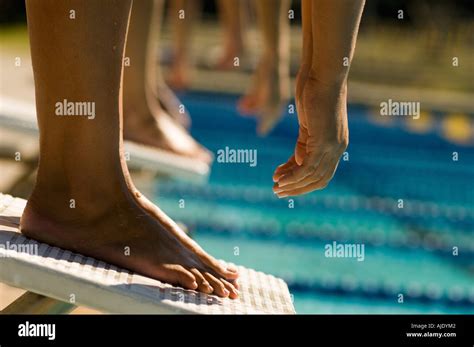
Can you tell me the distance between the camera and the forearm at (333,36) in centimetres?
152

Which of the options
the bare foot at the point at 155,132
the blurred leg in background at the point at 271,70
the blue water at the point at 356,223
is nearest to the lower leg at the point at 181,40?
the blue water at the point at 356,223

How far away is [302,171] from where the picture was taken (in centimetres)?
159

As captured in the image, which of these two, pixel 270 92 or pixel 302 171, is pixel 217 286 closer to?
pixel 302 171

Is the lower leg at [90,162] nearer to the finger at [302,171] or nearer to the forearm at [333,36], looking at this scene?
the finger at [302,171]

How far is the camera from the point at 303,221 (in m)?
3.56

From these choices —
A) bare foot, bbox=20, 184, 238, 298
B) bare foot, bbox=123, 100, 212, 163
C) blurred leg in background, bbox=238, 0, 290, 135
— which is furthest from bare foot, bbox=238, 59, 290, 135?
bare foot, bbox=20, 184, 238, 298

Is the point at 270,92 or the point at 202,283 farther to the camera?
the point at 270,92

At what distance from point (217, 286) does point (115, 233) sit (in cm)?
21

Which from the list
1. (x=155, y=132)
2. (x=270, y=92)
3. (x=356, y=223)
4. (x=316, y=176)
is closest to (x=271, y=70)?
(x=270, y=92)

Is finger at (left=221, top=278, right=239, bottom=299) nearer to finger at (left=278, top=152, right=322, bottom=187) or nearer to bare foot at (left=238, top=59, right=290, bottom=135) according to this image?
finger at (left=278, top=152, right=322, bottom=187)

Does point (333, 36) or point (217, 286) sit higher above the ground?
point (333, 36)

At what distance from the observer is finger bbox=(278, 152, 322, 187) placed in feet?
5.17

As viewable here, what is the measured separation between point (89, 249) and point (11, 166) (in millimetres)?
1915
